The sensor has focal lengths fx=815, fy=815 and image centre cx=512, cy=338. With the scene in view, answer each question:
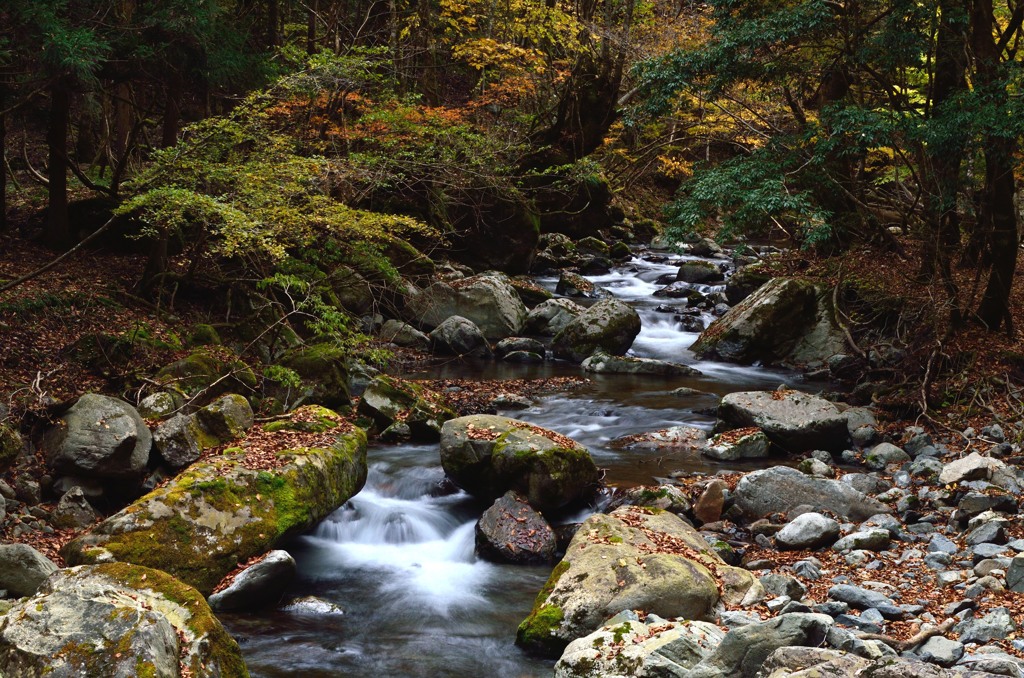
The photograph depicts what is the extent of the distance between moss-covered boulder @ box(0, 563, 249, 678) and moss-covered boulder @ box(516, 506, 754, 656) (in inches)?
94.1

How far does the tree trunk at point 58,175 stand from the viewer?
12625 millimetres

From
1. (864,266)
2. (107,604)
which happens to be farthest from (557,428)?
(107,604)

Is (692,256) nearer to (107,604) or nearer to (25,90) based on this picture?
(25,90)

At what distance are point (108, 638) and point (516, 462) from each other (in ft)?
16.9

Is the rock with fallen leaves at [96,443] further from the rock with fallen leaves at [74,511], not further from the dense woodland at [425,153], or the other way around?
the dense woodland at [425,153]

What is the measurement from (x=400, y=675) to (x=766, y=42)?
10.1 meters

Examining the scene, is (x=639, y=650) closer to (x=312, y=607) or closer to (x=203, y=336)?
(x=312, y=607)

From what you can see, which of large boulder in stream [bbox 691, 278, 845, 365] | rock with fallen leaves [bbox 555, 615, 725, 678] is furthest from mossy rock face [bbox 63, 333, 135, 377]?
large boulder in stream [bbox 691, 278, 845, 365]

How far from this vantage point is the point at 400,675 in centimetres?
597

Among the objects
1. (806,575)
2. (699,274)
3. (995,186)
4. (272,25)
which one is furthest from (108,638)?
(699,274)

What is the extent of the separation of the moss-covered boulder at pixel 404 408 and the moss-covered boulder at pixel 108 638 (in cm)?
657

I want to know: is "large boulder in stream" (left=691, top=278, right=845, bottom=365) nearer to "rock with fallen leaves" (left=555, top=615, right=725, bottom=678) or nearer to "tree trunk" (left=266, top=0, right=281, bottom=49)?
"rock with fallen leaves" (left=555, top=615, right=725, bottom=678)

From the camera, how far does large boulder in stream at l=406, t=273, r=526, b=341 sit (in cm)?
1748

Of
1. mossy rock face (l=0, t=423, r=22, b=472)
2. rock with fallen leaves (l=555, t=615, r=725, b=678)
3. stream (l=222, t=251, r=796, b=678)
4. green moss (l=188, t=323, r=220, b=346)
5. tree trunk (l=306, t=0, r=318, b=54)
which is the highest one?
tree trunk (l=306, t=0, r=318, b=54)
